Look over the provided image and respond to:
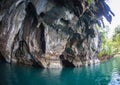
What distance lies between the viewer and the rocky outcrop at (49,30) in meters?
28.7

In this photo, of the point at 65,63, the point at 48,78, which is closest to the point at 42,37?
the point at 65,63

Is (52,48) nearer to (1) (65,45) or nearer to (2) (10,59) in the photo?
(1) (65,45)

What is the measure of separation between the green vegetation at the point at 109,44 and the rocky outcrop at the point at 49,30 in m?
12.7

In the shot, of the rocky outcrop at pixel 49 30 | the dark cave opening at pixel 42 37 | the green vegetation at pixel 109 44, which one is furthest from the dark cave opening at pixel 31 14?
the green vegetation at pixel 109 44

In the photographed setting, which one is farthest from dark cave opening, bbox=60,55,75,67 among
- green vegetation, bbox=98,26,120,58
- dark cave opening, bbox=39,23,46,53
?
green vegetation, bbox=98,26,120,58

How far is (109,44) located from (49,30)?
25.0 metres

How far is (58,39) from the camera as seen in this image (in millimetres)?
34000

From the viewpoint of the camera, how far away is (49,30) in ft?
108

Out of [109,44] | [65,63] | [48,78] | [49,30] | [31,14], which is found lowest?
[48,78]

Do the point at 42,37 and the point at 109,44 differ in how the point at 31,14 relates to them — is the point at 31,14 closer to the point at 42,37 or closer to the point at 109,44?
the point at 42,37

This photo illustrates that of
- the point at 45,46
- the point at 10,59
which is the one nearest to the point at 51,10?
the point at 45,46

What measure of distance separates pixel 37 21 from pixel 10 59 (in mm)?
6792

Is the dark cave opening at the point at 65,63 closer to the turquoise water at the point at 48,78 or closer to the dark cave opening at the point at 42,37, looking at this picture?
the dark cave opening at the point at 42,37

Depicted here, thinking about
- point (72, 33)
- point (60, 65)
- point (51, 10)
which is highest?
point (51, 10)
